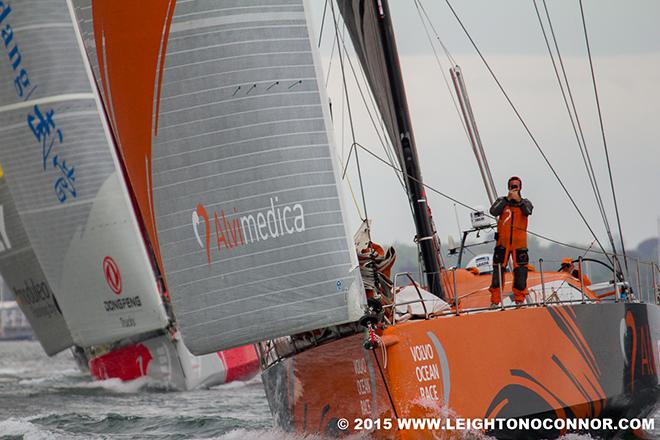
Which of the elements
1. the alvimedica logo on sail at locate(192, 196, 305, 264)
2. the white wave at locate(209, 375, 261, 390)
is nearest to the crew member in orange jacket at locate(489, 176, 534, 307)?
the alvimedica logo on sail at locate(192, 196, 305, 264)

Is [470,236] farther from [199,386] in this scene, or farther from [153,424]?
[199,386]

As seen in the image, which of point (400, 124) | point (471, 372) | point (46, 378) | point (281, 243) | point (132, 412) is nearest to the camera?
point (281, 243)

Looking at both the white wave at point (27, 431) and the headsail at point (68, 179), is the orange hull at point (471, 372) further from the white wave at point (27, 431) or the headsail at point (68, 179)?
the headsail at point (68, 179)

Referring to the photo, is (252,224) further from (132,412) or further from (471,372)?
(132,412)

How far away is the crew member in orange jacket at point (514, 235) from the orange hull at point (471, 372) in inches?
15.4

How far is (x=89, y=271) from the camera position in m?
15.8

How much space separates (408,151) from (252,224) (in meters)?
2.38

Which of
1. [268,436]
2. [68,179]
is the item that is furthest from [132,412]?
[268,436]

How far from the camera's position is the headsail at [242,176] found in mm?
7129

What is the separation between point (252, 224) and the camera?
7.18 metres

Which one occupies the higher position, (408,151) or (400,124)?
(400,124)

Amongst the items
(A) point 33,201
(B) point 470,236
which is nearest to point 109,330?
(A) point 33,201

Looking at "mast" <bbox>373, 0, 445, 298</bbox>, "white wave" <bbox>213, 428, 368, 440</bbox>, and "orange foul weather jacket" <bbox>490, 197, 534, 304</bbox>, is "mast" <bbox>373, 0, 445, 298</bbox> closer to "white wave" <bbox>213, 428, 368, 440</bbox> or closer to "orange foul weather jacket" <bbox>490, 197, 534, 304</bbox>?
"orange foul weather jacket" <bbox>490, 197, 534, 304</bbox>

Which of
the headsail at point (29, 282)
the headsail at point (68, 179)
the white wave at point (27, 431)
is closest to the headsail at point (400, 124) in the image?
the white wave at point (27, 431)
